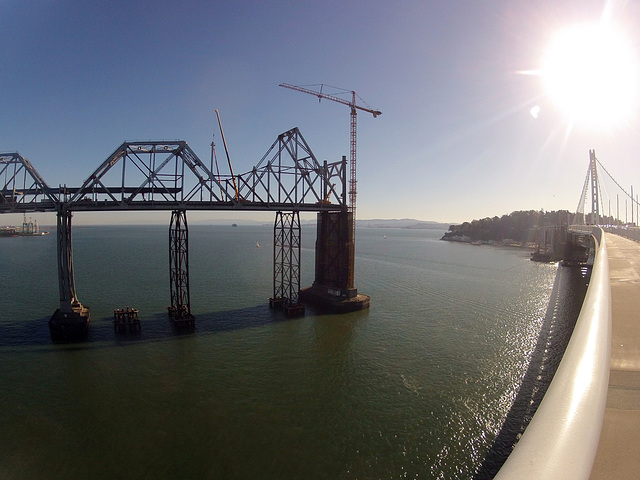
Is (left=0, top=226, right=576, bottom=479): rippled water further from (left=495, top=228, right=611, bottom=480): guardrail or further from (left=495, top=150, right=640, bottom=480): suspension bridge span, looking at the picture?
(left=495, top=228, right=611, bottom=480): guardrail

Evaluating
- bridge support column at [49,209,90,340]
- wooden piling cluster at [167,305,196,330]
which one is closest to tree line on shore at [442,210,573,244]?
wooden piling cluster at [167,305,196,330]

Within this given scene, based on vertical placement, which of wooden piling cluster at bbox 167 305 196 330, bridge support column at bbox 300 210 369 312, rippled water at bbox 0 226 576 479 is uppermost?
bridge support column at bbox 300 210 369 312

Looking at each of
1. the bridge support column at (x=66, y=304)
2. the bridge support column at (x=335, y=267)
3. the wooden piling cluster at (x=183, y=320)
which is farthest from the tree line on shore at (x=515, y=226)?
the bridge support column at (x=66, y=304)

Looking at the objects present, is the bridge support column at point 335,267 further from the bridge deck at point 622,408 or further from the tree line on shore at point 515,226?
the tree line on shore at point 515,226

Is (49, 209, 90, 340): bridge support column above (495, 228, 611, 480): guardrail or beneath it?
beneath

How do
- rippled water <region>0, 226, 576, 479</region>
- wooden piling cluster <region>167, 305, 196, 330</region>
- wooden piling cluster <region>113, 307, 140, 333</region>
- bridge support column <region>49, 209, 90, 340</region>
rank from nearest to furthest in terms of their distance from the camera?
1. rippled water <region>0, 226, 576, 479</region>
2. bridge support column <region>49, 209, 90, 340</region>
3. wooden piling cluster <region>113, 307, 140, 333</region>
4. wooden piling cluster <region>167, 305, 196, 330</region>
